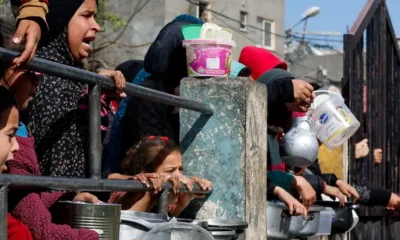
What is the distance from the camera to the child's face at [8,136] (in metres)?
2.97

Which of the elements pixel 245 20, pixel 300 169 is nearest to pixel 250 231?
pixel 300 169

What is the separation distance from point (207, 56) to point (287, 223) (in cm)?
144

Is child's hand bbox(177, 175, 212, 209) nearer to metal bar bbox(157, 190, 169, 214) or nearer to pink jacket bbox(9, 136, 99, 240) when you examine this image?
metal bar bbox(157, 190, 169, 214)

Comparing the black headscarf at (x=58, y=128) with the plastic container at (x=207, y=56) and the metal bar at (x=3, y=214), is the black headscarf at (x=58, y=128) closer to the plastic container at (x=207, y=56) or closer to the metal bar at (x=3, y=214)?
the plastic container at (x=207, y=56)

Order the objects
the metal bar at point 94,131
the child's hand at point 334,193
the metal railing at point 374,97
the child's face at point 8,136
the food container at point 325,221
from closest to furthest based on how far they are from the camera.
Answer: the child's face at point 8,136
the metal bar at point 94,131
the food container at point 325,221
the child's hand at point 334,193
the metal railing at point 374,97

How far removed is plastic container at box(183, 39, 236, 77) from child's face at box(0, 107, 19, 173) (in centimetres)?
173

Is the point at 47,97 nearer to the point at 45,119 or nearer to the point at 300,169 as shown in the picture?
the point at 45,119

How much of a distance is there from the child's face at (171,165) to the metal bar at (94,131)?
855 mm

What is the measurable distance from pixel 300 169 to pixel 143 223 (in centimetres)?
305

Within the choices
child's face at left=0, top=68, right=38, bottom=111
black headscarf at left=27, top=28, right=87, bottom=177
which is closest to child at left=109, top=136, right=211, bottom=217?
black headscarf at left=27, top=28, right=87, bottom=177

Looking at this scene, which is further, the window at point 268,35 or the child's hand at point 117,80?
the window at point 268,35

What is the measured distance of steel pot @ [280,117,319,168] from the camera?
5980mm

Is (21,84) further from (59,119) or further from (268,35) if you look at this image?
(268,35)

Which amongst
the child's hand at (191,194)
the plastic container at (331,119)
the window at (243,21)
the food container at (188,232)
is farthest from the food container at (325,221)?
the window at (243,21)
